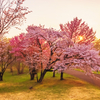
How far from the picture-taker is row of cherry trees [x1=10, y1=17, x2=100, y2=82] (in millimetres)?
10977

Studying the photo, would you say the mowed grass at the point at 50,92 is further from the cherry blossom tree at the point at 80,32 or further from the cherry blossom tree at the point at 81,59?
the cherry blossom tree at the point at 80,32

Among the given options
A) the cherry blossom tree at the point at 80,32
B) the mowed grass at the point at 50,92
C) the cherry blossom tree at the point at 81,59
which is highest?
the cherry blossom tree at the point at 80,32

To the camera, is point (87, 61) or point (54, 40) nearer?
point (87, 61)

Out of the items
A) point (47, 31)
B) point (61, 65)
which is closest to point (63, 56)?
point (61, 65)

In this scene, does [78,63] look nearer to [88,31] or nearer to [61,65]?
[61,65]

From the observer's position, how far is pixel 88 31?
1686cm

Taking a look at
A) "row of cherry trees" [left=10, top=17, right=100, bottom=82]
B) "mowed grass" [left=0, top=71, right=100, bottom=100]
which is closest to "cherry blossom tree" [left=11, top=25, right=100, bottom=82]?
"row of cherry trees" [left=10, top=17, right=100, bottom=82]

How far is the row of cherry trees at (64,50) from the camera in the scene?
1098 cm

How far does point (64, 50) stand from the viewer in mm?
12422

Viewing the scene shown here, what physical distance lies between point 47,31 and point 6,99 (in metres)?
9.11

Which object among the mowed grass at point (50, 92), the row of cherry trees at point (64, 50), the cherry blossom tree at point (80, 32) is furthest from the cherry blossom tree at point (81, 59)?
the cherry blossom tree at point (80, 32)

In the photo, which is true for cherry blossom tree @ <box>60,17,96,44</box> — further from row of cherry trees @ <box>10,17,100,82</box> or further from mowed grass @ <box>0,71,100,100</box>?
mowed grass @ <box>0,71,100,100</box>

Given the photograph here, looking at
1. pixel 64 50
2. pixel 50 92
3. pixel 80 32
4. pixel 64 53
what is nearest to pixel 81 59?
pixel 64 53

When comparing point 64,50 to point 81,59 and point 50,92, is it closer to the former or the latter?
point 81,59
